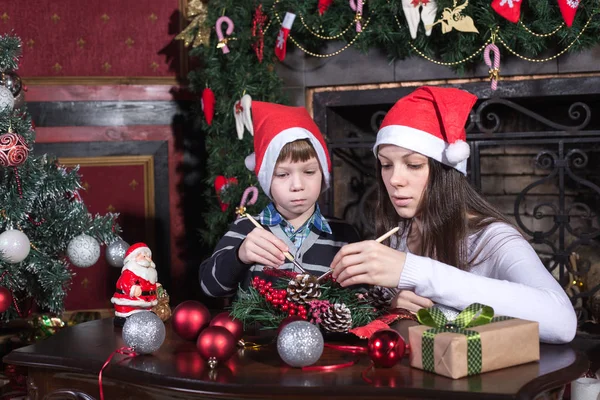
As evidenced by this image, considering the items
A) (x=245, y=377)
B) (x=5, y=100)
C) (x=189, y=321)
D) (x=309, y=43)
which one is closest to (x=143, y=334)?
(x=189, y=321)

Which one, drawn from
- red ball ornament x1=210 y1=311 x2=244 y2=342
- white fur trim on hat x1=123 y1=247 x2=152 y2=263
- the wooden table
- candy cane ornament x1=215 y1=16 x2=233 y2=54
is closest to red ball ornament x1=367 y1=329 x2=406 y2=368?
the wooden table

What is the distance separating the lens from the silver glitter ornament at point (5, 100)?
2740mm

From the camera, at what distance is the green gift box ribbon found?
1.21 metres

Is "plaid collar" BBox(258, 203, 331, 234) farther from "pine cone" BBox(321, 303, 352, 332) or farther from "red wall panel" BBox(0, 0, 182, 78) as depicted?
"red wall panel" BBox(0, 0, 182, 78)

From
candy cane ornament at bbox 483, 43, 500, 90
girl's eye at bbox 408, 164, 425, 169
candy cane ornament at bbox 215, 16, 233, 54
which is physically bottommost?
girl's eye at bbox 408, 164, 425, 169

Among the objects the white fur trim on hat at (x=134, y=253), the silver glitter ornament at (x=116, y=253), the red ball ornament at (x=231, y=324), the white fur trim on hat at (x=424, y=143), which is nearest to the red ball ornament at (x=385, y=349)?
the red ball ornament at (x=231, y=324)

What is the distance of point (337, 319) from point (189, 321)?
0.31 m

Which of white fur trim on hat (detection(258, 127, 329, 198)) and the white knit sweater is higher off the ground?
white fur trim on hat (detection(258, 127, 329, 198))

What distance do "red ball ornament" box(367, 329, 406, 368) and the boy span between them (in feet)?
2.64

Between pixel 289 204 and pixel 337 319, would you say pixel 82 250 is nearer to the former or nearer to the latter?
pixel 289 204

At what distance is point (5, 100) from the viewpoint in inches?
108

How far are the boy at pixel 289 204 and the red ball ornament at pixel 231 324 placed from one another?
54 cm

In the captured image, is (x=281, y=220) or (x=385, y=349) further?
(x=281, y=220)

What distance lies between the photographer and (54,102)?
3857 millimetres
